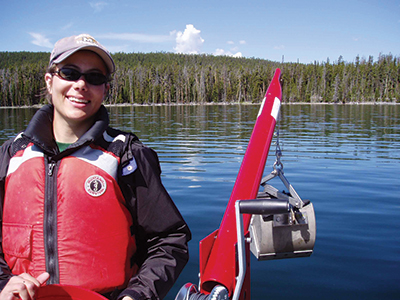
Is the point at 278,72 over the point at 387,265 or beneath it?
over

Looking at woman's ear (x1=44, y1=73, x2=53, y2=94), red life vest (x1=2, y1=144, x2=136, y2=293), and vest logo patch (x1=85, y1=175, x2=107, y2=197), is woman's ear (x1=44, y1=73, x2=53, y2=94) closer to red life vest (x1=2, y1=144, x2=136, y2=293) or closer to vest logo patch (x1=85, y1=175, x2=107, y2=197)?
red life vest (x1=2, y1=144, x2=136, y2=293)

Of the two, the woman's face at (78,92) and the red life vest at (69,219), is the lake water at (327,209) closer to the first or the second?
the red life vest at (69,219)

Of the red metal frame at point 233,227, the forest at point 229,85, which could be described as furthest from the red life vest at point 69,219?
the forest at point 229,85

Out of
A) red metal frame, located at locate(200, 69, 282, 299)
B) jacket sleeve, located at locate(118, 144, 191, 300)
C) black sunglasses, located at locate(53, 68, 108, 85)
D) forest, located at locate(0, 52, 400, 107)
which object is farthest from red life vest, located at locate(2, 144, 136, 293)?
forest, located at locate(0, 52, 400, 107)

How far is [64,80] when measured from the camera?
215 cm

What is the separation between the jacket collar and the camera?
207cm

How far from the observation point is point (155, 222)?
6.83 ft

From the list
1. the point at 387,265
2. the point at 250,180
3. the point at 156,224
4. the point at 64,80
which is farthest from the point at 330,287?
the point at 64,80

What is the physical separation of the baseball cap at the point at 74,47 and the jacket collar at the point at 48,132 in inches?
13.9

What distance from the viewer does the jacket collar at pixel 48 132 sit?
81.7 inches

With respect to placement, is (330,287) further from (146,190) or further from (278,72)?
(146,190)

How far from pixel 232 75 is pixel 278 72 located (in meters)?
145

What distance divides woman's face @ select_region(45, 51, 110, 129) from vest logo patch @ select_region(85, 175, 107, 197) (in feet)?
1.25

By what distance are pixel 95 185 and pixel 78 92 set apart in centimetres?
56
